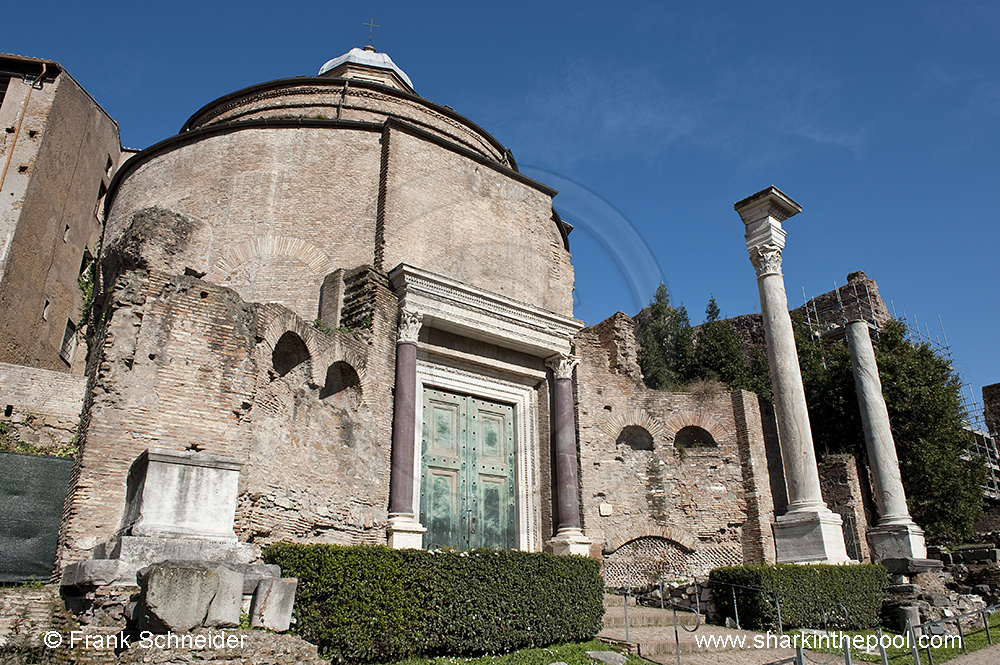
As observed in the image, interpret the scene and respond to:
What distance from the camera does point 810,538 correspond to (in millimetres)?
14523

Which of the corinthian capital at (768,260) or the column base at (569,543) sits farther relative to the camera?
the corinthian capital at (768,260)

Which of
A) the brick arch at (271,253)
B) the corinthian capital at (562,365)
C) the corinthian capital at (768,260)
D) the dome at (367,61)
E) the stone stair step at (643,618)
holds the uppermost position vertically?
the dome at (367,61)

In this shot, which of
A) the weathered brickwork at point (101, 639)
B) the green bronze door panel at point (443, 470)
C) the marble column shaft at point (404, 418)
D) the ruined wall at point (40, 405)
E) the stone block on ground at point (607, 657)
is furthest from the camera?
the green bronze door panel at point (443, 470)

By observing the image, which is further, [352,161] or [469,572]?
[352,161]

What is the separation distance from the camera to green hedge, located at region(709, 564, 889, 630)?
39.2 feet

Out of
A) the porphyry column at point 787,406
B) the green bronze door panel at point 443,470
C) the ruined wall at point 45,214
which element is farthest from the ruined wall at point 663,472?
the ruined wall at point 45,214

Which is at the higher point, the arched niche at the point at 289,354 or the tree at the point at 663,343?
the tree at the point at 663,343

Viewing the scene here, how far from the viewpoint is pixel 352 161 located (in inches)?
637

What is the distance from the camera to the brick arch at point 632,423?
686 inches

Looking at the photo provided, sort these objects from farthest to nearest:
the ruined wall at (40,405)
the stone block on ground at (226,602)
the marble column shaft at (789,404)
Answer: the marble column shaft at (789,404) → the ruined wall at (40,405) → the stone block on ground at (226,602)

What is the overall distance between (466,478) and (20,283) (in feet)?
54.2

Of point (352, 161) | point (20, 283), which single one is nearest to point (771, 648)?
point (352, 161)

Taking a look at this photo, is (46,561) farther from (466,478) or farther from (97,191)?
(97,191)

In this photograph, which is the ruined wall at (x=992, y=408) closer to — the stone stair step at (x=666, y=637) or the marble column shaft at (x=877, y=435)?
the marble column shaft at (x=877, y=435)
